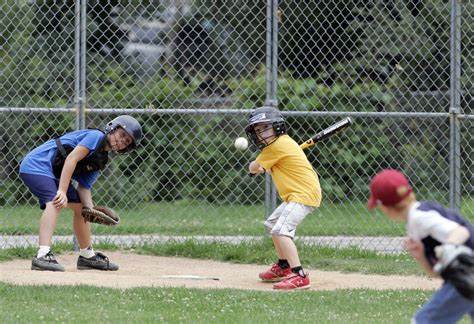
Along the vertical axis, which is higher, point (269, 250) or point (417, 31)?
point (417, 31)

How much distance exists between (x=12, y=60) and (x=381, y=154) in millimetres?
4438

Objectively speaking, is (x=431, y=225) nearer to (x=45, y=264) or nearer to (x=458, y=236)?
(x=458, y=236)

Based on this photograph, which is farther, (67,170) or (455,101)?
(455,101)

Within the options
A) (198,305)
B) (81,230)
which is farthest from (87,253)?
(198,305)

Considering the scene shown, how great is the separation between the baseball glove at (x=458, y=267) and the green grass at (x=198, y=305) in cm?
171

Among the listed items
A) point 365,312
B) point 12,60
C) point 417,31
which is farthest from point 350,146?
point 365,312

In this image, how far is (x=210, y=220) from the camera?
12.1 metres

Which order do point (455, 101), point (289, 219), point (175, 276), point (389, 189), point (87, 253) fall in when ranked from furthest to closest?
point (455, 101) < point (87, 253) < point (175, 276) < point (289, 219) < point (389, 189)

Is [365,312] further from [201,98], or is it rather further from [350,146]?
[201,98]

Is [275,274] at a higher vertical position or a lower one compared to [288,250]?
lower

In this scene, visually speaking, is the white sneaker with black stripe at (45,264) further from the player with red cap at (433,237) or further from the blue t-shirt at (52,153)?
the player with red cap at (433,237)

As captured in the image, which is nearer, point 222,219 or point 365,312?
point 365,312

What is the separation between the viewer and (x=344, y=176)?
11945 millimetres

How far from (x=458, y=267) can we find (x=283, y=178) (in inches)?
141
